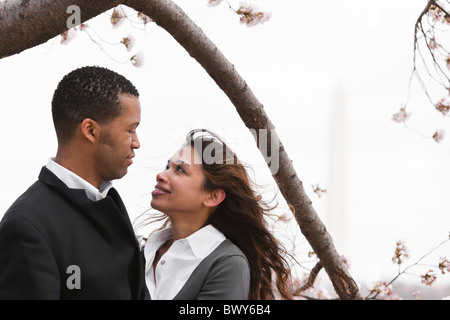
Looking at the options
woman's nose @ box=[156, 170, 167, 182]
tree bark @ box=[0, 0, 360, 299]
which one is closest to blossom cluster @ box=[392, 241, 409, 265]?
tree bark @ box=[0, 0, 360, 299]

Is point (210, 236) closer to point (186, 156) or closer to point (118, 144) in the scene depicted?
point (186, 156)

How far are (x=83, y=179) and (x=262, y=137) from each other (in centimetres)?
146

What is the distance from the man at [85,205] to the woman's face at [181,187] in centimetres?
39

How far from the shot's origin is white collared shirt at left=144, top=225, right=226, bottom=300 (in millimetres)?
2344

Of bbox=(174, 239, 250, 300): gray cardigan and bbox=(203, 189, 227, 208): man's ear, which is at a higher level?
bbox=(203, 189, 227, 208): man's ear

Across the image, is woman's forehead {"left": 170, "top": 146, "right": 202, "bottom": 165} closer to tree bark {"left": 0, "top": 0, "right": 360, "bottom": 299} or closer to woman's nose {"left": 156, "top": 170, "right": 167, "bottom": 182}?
woman's nose {"left": 156, "top": 170, "right": 167, "bottom": 182}

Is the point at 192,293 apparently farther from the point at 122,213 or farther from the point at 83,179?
the point at 83,179

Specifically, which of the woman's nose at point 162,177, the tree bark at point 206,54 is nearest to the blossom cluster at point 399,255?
the tree bark at point 206,54

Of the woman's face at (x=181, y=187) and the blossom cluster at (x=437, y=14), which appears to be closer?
the woman's face at (x=181, y=187)

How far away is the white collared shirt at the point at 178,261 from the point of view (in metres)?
2.34

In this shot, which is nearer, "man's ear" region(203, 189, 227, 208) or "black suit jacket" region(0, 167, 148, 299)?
"black suit jacket" region(0, 167, 148, 299)

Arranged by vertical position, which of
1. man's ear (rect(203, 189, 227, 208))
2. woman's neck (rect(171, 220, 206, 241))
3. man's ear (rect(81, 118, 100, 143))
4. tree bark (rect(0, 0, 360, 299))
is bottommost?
woman's neck (rect(171, 220, 206, 241))

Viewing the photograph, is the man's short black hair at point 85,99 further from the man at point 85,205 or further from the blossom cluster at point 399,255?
the blossom cluster at point 399,255
